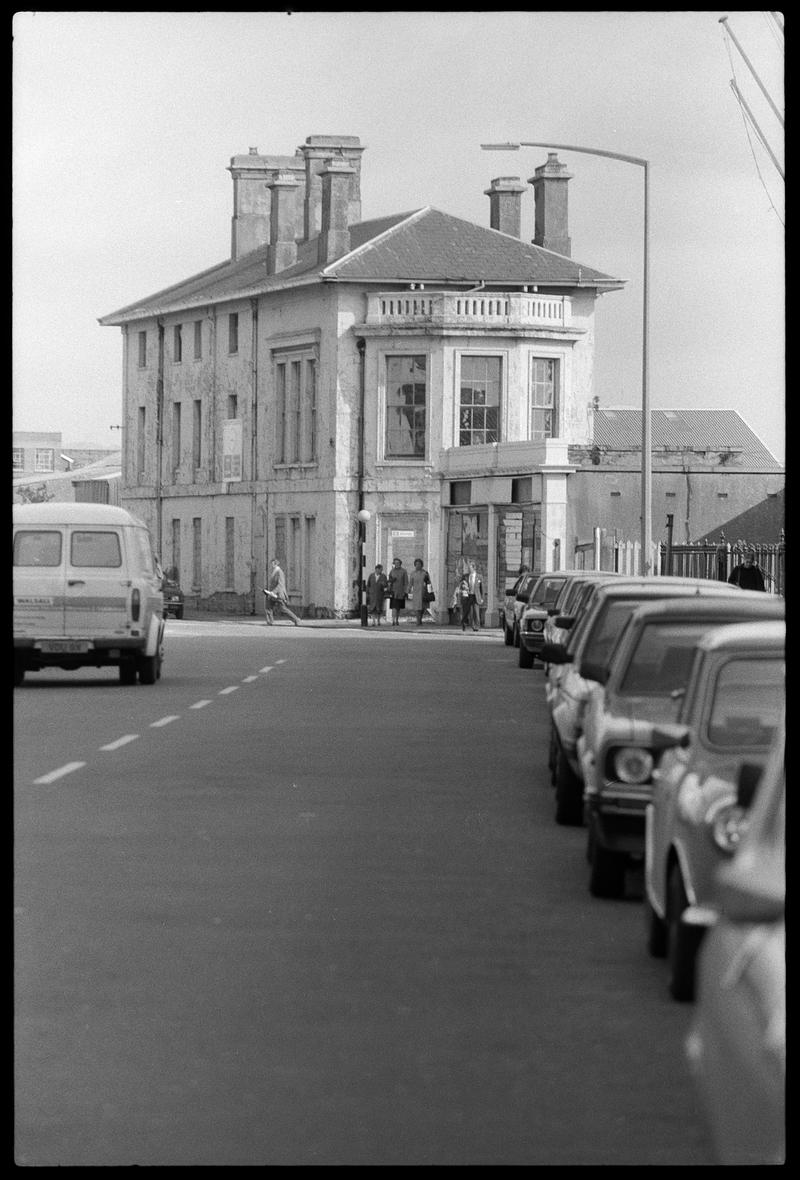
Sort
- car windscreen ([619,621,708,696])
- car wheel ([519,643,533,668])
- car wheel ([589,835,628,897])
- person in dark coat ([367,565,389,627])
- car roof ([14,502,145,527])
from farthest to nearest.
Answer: person in dark coat ([367,565,389,627]) < car wheel ([519,643,533,668]) < car roof ([14,502,145,527]) < car windscreen ([619,621,708,696]) < car wheel ([589,835,628,897])

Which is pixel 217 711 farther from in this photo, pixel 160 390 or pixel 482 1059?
pixel 160 390

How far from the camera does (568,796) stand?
524 inches

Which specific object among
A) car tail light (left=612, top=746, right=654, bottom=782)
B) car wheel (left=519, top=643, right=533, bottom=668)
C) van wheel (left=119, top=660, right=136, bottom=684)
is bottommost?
car wheel (left=519, top=643, right=533, bottom=668)

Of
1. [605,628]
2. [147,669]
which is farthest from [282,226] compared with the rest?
[605,628]

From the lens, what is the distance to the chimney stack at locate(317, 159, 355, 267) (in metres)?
64.2

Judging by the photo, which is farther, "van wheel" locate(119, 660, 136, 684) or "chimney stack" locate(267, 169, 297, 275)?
"chimney stack" locate(267, 169, 297, 275)

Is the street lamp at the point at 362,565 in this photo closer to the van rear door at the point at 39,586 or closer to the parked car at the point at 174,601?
the parked car at the point at 174,601

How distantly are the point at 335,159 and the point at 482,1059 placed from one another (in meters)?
59.4

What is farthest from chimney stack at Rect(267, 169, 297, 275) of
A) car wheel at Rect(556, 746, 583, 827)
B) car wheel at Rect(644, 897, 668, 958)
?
car wheel at Rect(644, 897, 668, 958)

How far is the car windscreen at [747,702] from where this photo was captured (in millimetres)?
8969

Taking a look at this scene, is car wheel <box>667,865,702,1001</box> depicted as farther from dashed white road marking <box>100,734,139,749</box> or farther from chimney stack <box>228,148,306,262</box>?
chimney stack <box>228,148,306,262</box>

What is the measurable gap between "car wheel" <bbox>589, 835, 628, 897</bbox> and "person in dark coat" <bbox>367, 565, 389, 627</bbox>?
151 ft

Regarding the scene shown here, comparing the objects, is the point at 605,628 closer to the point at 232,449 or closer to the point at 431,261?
the point at 431,261

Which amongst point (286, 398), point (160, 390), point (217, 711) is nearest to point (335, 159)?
point (286, 398)
